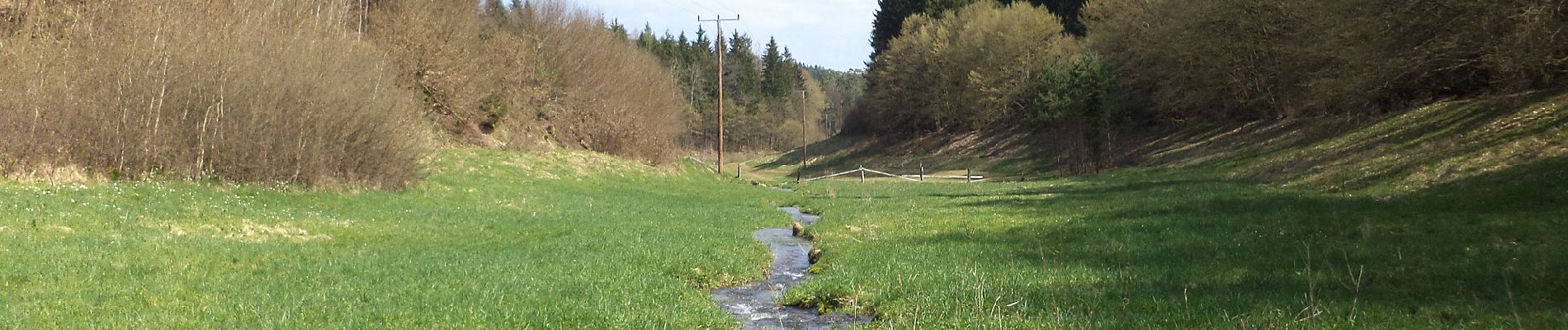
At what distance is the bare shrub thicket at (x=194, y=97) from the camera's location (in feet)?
68.5

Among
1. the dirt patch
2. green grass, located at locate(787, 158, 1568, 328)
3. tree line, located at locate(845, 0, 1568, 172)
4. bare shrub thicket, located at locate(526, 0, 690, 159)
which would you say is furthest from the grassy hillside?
bare shrub thicket, located at locate(526, 0, 690, 159)

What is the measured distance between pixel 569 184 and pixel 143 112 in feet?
58.7

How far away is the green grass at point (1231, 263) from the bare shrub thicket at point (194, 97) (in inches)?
540

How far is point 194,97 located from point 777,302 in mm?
17637

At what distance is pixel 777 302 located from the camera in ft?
44.0

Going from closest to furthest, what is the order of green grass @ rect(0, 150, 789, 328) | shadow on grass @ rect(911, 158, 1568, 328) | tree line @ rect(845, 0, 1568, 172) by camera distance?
shadow on grass @ rect(911, 158, 1568, 328) < green grass @ rect(0, 150, 789, 328) < tree line @ rect(845, 0, 1568, 172)

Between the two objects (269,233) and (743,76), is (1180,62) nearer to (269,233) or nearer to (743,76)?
(269,233)

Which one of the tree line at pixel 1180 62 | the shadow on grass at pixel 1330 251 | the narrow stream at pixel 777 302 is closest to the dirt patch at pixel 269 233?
the narrow stream at pixel 777 302

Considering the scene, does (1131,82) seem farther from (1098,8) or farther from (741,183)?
(741,183)

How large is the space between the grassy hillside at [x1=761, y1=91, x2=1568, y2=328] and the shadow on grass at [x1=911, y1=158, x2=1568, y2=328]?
0.05 metres

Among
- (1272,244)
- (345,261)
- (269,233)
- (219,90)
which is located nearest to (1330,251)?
(1272,244)

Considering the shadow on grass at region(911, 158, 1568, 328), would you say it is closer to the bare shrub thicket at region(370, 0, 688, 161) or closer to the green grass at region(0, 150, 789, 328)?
the green grass at region(0, 150, 789, 328)

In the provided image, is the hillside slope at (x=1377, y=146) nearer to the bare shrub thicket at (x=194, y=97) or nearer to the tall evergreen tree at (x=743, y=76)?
the bare shrub thicket at (x=194, y=97)

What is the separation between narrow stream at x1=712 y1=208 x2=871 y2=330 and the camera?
11.7 meters
